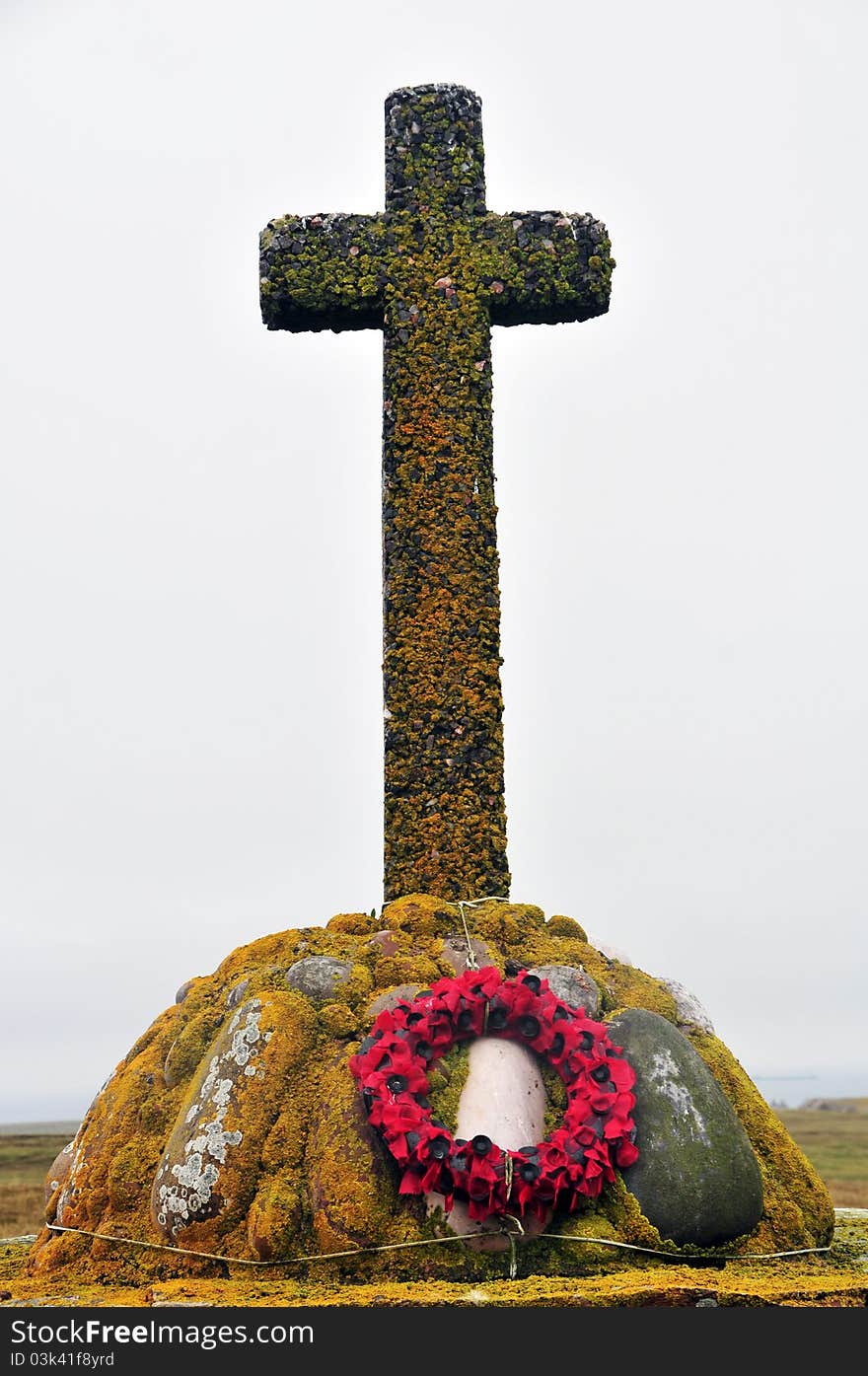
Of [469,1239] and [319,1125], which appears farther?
[319,1125]

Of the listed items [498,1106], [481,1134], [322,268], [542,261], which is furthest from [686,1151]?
[322,268]

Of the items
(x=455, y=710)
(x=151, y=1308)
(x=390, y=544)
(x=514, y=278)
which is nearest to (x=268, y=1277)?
(x=151, y=1308)

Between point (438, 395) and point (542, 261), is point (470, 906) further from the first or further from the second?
point (542, 261)

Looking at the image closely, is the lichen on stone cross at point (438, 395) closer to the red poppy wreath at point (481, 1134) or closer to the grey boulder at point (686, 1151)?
the red poppy wreath at point (481, 1134)

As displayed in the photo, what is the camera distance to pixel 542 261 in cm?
888

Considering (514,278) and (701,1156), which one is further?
(514,278)

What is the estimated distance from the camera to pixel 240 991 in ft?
22.6

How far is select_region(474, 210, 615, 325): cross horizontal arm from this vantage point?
884 cm

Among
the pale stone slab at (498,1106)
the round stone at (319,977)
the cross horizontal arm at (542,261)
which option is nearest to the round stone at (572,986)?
the pale stone slab at (498,1106)

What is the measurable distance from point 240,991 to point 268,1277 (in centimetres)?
162

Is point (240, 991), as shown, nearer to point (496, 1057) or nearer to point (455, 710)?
point (496, 1057)

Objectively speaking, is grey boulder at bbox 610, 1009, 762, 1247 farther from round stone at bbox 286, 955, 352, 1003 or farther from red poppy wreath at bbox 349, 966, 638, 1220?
round stone at bbox 286, 955, 352, 1003

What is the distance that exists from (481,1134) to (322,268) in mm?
5893

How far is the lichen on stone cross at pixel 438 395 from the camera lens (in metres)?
8.16
